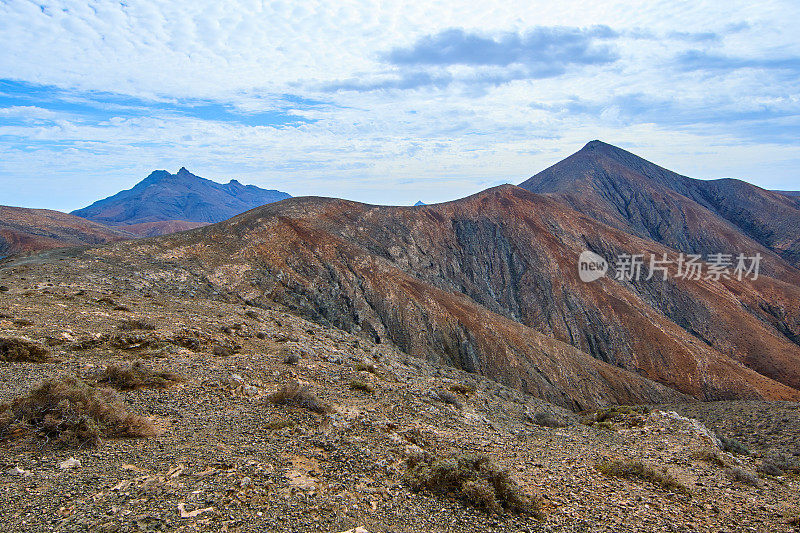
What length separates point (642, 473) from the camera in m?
12.4

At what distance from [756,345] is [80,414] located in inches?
3043

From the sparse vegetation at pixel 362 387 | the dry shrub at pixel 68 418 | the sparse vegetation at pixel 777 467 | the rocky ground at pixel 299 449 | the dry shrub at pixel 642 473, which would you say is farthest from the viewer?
the sparse vegetation at pixel 362 387

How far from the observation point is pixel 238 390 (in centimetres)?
1516

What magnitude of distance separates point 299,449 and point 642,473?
32.3 feet

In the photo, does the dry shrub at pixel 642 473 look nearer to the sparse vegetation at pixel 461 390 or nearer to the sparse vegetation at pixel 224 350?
the sparse vegetation at pixel 461 390

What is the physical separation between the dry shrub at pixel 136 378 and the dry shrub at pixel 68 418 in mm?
2264

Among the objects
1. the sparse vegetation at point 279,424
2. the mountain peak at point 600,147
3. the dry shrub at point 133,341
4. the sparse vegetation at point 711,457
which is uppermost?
the mountain peak at point 600,147

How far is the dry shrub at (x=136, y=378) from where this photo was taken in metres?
13.9

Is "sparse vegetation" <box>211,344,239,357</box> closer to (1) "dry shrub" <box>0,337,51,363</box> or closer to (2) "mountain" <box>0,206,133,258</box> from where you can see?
(1) "dry shrub" <box>0,337,51,363</box>

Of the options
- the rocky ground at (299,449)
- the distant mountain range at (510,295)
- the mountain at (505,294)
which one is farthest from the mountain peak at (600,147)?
the rocky ground at (299,449)

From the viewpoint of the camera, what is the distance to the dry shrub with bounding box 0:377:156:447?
10047mm

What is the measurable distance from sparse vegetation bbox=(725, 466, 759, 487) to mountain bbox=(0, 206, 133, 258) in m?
132

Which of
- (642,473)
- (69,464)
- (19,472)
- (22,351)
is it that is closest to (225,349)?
(22,351)

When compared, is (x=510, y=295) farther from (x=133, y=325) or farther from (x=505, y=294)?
(x=133, y=325)
